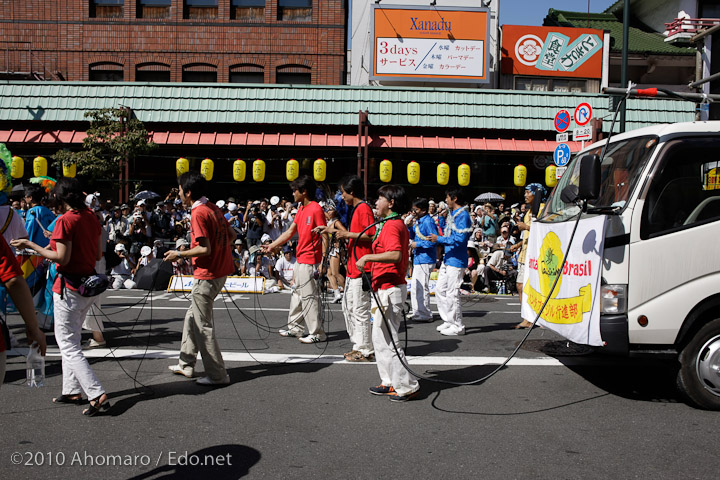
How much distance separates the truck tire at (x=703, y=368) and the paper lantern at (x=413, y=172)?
1525 centimetres

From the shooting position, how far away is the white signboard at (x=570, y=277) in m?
5.40

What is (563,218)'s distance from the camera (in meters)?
6.17

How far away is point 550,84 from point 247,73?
12.2 meters

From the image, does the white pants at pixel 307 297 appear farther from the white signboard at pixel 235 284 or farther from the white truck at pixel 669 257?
the white signboard at pixel 235 284

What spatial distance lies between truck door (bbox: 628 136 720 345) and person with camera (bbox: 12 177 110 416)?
4.52 metres

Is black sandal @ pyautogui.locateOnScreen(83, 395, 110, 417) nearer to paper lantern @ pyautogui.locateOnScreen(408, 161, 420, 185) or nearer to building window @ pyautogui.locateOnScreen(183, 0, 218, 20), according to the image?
paper lantern @ pyautogui.locateOnScreen(408, 161, 420, 185)

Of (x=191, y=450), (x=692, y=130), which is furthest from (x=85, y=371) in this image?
(x=692, y=130)

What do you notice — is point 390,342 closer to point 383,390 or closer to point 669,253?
point 383,390

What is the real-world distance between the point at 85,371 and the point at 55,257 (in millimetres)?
969

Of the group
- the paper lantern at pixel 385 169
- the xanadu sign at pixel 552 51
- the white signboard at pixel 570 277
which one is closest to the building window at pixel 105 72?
the paper lantern at pixel 385 169

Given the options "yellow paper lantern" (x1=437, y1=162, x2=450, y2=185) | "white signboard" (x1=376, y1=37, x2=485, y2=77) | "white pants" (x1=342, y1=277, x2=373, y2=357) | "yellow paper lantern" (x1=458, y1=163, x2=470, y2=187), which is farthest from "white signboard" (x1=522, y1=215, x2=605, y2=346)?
"white signboard" (x1=376, y1=37, x2=485, y2=77)

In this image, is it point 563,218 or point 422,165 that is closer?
point 563,218

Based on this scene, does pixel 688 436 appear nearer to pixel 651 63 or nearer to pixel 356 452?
pixel 356 452

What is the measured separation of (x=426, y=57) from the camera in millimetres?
23594
